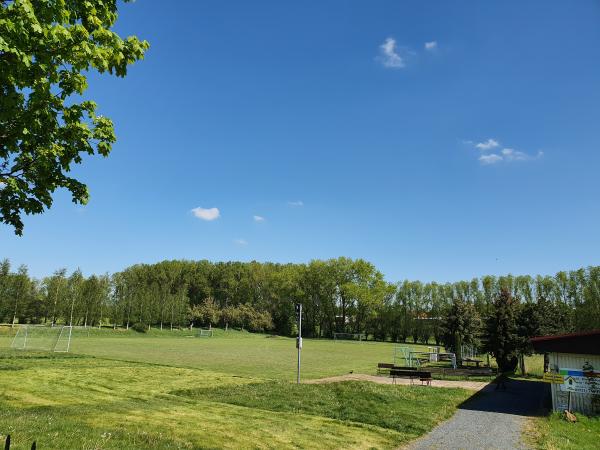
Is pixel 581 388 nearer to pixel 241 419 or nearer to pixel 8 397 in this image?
pixel 241 419

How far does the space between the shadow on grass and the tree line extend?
46174 mm

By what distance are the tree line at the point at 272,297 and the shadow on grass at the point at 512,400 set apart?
4617 centimetres

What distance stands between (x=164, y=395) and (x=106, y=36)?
40.8 ft

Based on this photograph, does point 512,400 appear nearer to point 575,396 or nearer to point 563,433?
point 575,396

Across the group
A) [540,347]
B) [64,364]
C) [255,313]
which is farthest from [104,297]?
[540,347]

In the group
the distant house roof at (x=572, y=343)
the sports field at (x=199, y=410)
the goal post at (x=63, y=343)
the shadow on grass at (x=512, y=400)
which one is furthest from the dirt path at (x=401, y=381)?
the goal post at (x=63, y=343)

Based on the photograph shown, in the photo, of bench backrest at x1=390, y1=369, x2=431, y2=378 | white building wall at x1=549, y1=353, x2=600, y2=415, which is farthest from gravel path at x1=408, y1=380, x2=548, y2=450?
bench backrest at x1=390, y1=369, x2=431, y2=378

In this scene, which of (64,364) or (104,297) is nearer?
(64,364)

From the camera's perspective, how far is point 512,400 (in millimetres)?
18469

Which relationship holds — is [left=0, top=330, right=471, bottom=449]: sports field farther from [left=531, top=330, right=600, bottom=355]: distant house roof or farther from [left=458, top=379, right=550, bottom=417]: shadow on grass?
[left=531, top=330, right=600, bottom=355]: distant house roof

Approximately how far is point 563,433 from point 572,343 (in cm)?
474

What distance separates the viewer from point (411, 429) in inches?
469

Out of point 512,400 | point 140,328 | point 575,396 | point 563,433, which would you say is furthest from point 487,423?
point 140,328

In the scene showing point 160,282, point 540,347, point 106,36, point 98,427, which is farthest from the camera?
point 160,282
